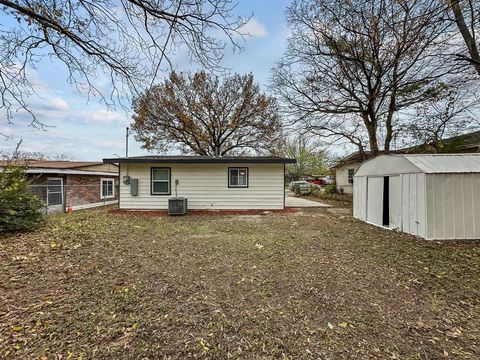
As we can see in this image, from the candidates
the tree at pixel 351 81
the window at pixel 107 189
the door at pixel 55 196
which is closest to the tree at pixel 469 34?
the tree at pixel 351 81

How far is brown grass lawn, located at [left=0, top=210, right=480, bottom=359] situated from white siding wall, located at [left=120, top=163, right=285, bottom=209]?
5574 millimetres

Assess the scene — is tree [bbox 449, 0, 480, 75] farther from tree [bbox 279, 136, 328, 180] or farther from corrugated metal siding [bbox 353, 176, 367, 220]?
tree [bbox 279, 136, 328, 180]

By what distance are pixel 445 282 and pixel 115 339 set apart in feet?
13.9

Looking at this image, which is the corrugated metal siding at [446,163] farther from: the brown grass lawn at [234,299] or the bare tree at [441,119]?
the bare tree at [441,119]

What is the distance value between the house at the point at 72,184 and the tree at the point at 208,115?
440 cm

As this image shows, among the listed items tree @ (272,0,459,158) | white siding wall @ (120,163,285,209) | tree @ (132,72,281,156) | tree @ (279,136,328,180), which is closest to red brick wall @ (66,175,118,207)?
white siding wall @ (120,163,285,209)

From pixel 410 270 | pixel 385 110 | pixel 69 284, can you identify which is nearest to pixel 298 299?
pixel 410 270

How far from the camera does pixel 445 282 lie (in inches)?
139

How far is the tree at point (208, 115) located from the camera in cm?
1809

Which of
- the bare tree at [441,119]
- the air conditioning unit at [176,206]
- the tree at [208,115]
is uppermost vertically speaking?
the tree at [208,115]

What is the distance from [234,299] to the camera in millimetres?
2971

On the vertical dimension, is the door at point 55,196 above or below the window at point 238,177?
below

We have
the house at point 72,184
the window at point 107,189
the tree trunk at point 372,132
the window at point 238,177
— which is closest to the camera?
the window at point 238,177

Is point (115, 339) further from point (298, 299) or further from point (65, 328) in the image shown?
point (298, 299)
